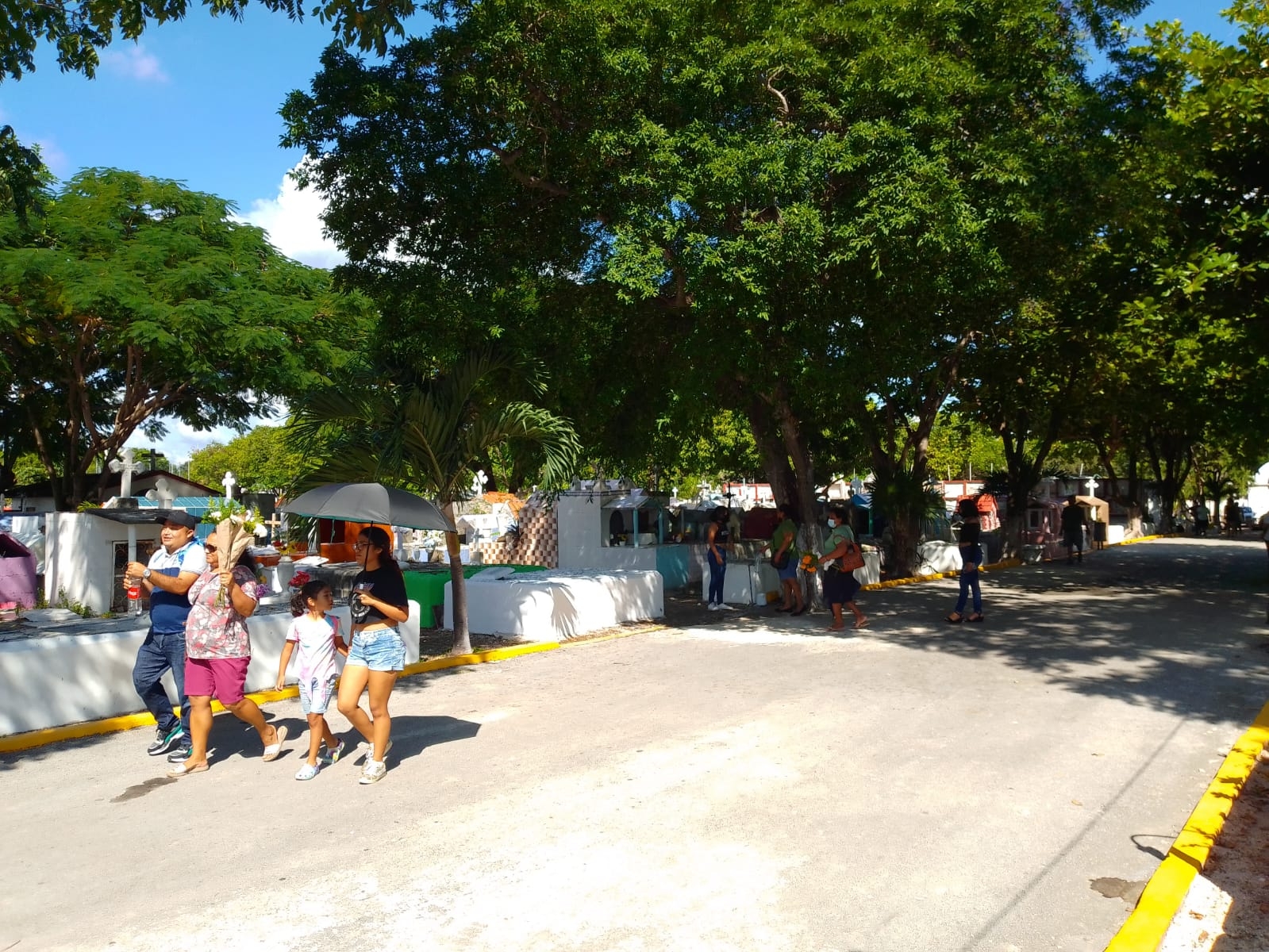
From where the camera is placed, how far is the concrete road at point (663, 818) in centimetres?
419

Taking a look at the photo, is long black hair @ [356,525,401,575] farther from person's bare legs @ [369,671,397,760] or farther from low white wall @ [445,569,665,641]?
low white wall @ [445,569,665,641]

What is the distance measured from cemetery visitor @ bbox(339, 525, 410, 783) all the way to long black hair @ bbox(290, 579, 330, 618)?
1.24ft

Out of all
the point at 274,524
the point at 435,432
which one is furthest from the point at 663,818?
the point at 274,524

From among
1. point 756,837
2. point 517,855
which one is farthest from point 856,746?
point 517,855

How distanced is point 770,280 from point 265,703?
726 cm

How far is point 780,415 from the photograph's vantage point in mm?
15984

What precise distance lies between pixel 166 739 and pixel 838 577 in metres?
8.70

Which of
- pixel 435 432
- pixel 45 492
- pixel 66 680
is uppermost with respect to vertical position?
pixel 45 492

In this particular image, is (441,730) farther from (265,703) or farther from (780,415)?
(780,415)

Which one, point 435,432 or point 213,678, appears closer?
point 213,678

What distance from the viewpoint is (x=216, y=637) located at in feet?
20.9

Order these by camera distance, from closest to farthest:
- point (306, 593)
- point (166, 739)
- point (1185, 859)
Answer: point (1185, 859) → point (306, 593) → point (166, 739)

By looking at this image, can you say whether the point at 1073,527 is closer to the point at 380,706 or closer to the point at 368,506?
the point at 368,506

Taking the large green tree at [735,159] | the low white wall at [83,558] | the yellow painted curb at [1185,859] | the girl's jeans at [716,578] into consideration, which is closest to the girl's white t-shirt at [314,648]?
the yellow painted curb at [1185,859]
